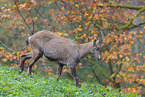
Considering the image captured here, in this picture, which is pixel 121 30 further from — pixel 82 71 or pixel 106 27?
pixel 82 71

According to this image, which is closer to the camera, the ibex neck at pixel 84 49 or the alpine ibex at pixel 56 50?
the alpine ibex at pixel 56 50

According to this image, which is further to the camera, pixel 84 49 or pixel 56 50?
pixel 84 49

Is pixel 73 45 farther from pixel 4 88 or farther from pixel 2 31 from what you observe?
pixel 2 31

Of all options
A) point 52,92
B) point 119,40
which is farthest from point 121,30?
point 52,92

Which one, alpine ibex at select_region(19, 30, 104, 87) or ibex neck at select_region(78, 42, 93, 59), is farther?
ibex neck at select_region(78, 42, 93, 59)

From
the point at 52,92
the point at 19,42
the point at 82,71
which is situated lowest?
the point at 82,71

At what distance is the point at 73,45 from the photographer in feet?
27.3

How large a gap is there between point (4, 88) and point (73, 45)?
3530mm

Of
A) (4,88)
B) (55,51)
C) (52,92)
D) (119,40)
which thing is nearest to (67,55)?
(55,51)

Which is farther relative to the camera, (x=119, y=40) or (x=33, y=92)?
(x=119, y=40)

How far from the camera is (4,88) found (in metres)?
5.49

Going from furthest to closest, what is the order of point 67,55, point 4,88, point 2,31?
point 2,31 < point 67,55 < point 4,88

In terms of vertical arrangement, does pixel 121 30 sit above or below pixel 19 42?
above

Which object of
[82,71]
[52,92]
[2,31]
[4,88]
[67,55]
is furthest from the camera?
[82,71]
